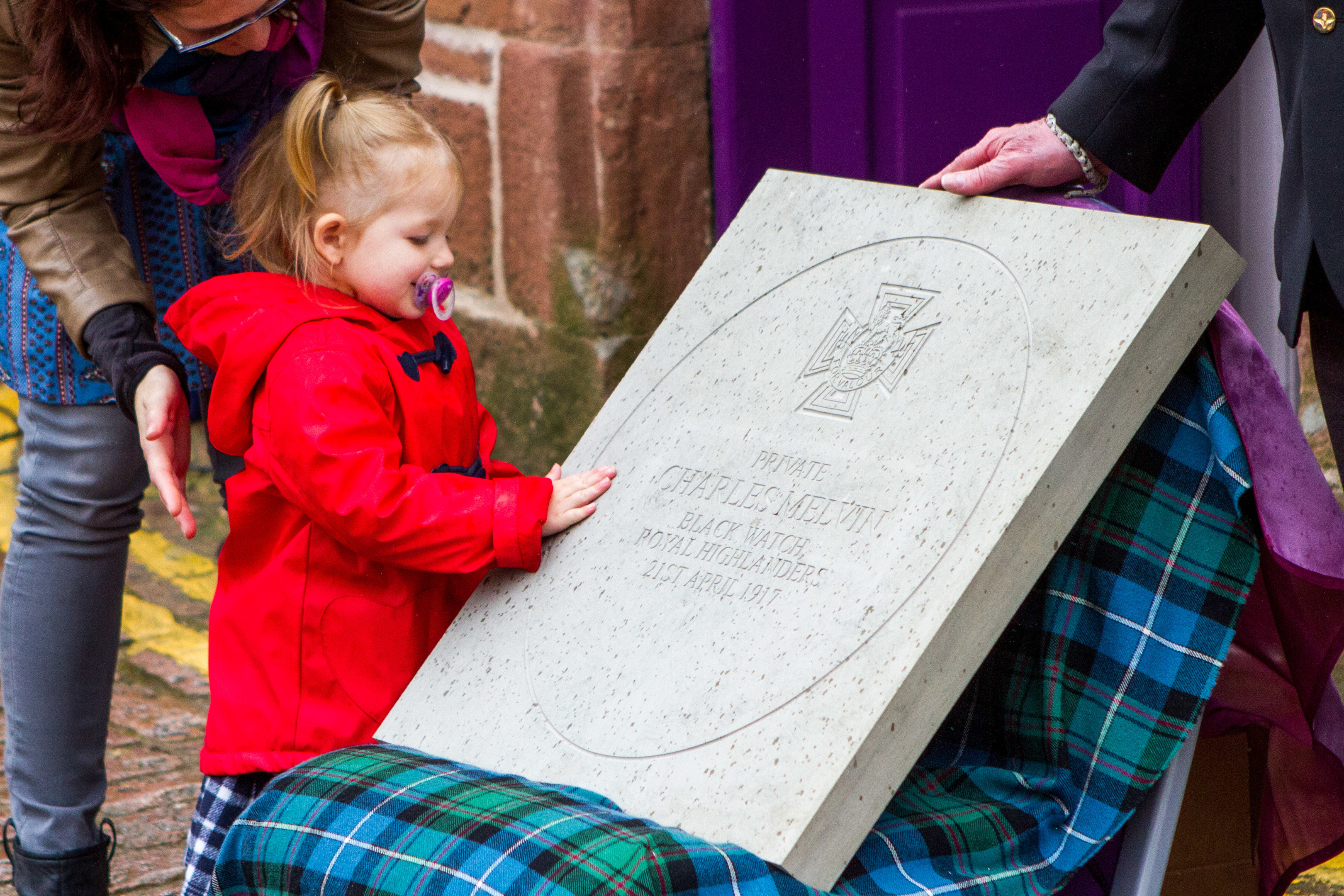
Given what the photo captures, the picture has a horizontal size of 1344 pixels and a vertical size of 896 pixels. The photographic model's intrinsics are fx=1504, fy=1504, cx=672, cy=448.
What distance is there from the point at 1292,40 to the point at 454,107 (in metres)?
2.14

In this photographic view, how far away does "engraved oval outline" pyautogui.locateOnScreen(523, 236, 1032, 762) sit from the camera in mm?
1419

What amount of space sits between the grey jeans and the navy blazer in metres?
1.39

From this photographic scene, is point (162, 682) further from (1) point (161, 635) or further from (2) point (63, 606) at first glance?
(2) point (63, 606)

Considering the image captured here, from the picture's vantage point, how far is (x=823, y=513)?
1558 mm

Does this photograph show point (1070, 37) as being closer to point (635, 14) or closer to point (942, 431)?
point (635, 14)

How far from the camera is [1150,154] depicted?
177 centimetres

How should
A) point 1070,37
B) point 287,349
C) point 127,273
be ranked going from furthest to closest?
point 1070,37 < point 127,273 < point 287,349

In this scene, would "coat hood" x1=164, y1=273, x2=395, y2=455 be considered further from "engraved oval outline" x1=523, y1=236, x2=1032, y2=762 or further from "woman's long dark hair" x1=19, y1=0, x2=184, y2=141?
"engraved oval outline" x1=523, y1=236, x2=1032, y2=762

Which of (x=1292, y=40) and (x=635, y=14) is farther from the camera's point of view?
(x=635, y=14)

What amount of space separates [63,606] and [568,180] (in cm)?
140

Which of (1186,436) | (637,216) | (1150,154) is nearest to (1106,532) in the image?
(1186,436)

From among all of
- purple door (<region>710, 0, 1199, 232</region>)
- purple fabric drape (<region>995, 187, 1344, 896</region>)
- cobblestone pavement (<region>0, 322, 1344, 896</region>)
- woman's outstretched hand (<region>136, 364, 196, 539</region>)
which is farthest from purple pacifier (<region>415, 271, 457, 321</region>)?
purple door (<region>710, 0, 1199, 232</region>)

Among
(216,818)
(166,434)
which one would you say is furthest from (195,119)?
(216,818)

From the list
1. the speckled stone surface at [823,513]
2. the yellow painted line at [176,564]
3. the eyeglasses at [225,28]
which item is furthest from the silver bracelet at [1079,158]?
the yellow painted line at [176,564]
